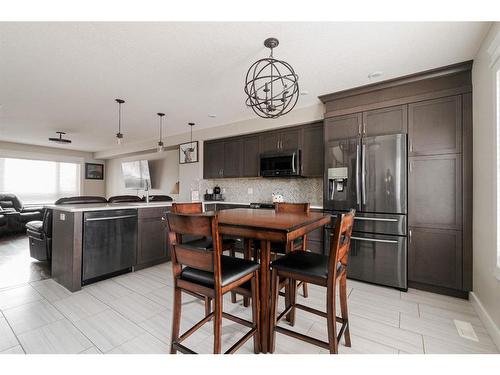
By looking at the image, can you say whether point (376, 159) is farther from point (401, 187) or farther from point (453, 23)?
point (453, 23)

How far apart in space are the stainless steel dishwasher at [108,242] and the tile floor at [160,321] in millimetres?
208

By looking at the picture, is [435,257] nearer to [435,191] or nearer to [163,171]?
[435,191]

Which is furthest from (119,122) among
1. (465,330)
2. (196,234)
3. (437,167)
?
(465,330)

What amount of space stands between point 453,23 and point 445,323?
8.16 ft

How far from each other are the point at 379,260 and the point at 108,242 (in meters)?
3.33

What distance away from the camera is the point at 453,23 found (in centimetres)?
182

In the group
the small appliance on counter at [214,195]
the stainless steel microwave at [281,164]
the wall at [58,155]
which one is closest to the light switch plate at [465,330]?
the stainless steel microwave at [281,164]

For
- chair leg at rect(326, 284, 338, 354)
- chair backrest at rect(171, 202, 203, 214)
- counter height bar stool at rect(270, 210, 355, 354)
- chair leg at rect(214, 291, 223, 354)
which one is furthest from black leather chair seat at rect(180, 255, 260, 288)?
chair backrest at rect(171, 202, 203, 214)

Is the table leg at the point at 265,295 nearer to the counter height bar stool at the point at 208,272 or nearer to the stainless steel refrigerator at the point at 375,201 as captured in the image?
the counter height bar stool at the point at 208,272

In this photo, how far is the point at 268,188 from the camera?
4.39 meters

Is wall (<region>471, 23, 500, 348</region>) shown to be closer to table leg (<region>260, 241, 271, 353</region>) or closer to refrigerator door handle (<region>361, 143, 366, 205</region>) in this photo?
refrigerator door handle (<region>361, 143, 366, 205</region>)

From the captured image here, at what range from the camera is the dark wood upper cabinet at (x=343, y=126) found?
9.77ft

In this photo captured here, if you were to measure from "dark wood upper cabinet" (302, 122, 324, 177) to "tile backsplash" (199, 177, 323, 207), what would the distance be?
1.04 ft
